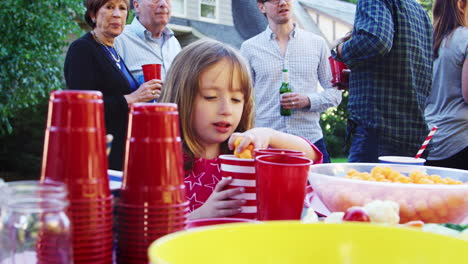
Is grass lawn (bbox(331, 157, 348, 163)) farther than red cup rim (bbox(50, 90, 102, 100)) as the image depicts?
Yes

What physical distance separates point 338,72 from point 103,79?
1463mm

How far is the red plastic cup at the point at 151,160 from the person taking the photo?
2.48ft

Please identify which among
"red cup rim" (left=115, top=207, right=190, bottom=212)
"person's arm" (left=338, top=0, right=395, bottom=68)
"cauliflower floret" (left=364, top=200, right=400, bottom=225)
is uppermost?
"person's arm" (left=338, top=0, right=395, bottom=68)

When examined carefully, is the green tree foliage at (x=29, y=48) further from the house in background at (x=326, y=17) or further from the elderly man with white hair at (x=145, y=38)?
the house in background at (x=326, y=17)

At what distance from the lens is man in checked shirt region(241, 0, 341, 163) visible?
3506 millimetres

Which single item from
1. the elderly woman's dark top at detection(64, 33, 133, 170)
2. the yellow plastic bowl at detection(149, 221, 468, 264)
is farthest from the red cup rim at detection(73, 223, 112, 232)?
the elderly woman's dark top at detection(64, 33, 133, 170)

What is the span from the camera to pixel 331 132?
1270 cm

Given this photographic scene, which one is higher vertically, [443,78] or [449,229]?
[443,78]

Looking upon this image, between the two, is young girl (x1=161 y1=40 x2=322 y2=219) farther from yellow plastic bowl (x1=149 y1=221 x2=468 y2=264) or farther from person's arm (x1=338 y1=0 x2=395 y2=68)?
yellow plastic bowl (x1=149 y1=221 x2=468 y2=264)

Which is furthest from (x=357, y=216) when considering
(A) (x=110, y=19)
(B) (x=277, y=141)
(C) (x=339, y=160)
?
(C) (x=339, y=160)

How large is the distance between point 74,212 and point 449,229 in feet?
2.49

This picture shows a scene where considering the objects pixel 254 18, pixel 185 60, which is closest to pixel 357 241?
pixel 185 60

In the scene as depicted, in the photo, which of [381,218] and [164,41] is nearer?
[381,218]

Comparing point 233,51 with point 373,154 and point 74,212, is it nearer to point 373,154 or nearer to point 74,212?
point 373,154
